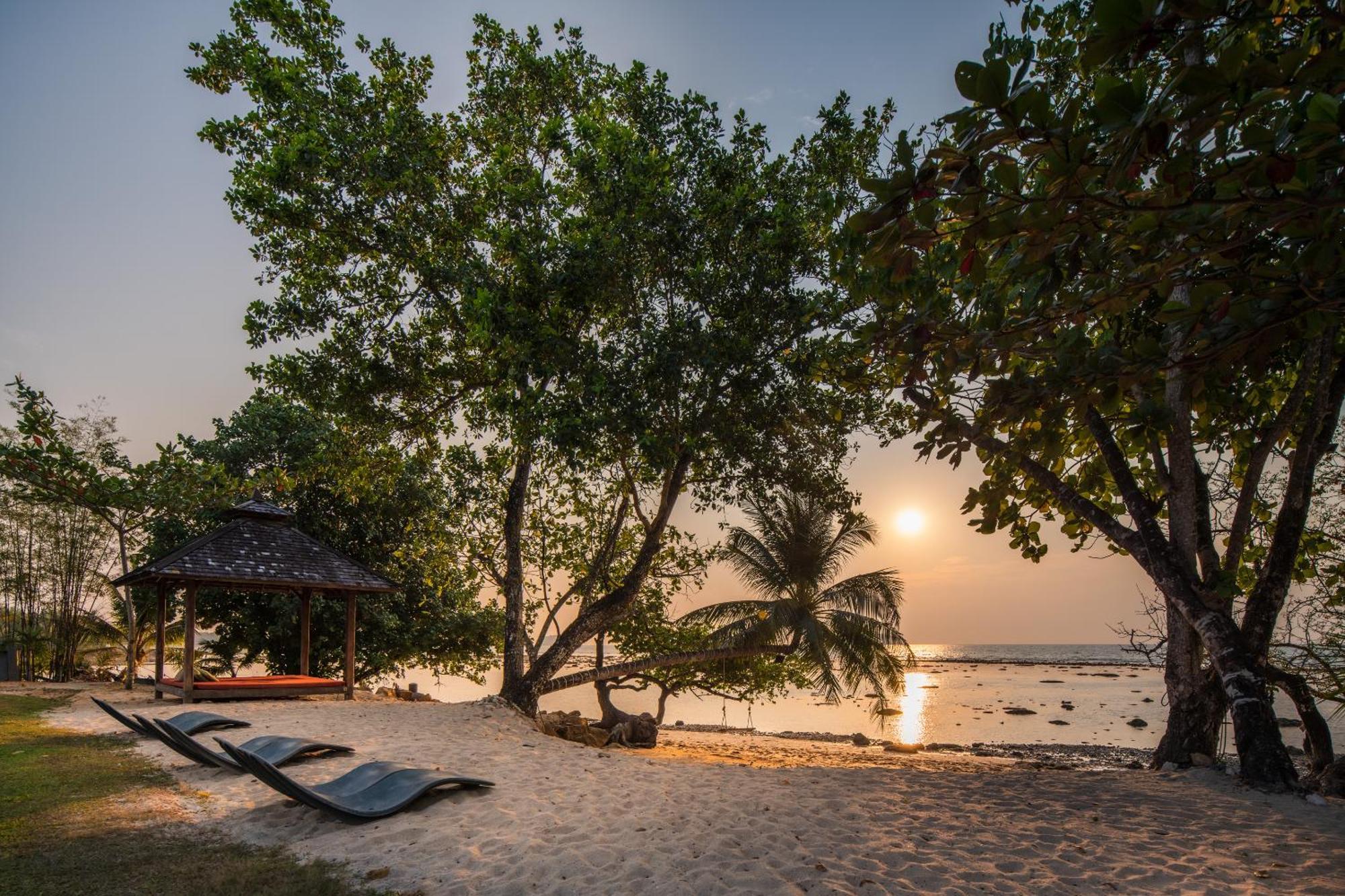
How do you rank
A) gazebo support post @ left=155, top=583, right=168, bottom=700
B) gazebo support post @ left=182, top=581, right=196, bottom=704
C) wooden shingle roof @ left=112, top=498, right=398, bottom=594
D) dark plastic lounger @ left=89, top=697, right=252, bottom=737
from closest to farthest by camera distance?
1. dark plastic lounger @ left=89, top=697, right=252, bottom=737
2. gazebo support post @ left=182, top=581, right=196, bottom=704
3. wooden shingle roof @ left=112, top=498, right=398, bottom=594
4. gazebo support post @ left=155, top=583, right=168, bottom=700

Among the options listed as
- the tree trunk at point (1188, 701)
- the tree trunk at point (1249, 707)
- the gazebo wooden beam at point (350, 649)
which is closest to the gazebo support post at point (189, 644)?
the gazebo wooden beam at point (350, 649)

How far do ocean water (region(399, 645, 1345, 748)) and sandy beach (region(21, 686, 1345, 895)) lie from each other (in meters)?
11.0

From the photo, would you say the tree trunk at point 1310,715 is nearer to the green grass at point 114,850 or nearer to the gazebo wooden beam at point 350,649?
the green grass at point 114,850

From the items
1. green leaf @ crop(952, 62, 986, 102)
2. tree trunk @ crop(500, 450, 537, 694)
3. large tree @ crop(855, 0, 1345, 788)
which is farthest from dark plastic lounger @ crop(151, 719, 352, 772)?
green leaf @ crop(952, 62, 986, 102)

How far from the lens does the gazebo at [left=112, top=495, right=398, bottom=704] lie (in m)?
12.8

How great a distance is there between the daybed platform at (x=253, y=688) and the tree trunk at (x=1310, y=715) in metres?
13.9

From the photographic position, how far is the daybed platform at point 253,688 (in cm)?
1281

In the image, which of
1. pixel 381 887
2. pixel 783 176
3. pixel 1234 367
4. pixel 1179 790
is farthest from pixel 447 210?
pixel 1179 790

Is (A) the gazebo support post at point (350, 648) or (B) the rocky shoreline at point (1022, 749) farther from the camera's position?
(B) the rocky shoreline at point (1022, 749)

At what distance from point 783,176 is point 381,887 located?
10.5m

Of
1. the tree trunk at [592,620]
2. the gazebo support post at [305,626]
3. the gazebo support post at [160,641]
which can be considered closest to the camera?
the tree trunk at [592,620]

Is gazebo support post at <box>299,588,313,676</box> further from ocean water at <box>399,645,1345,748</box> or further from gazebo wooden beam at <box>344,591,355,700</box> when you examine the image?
ocean water at <box>399,645,1345,748</box>

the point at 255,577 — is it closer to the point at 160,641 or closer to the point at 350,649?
the point at 350,649

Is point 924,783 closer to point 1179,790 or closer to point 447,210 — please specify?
point 1179,790
